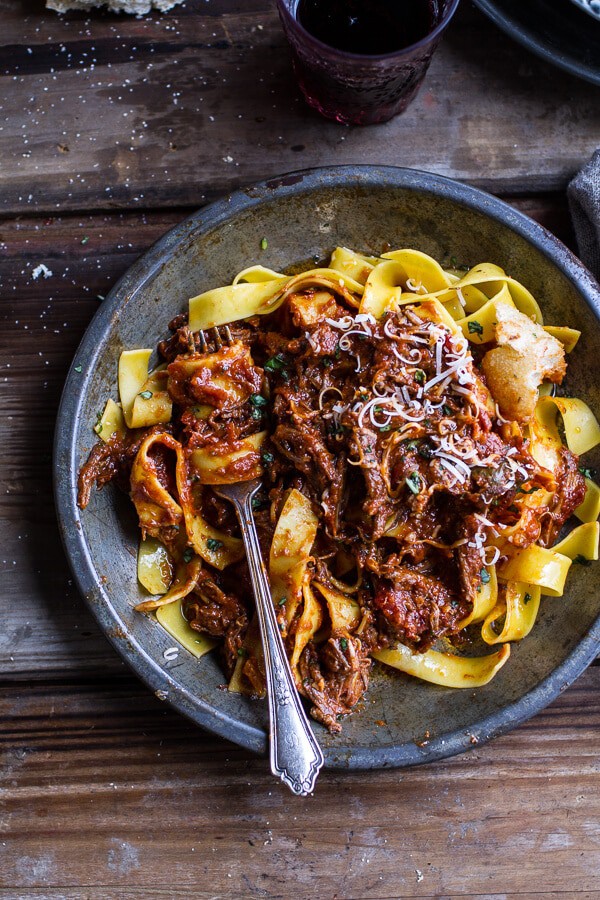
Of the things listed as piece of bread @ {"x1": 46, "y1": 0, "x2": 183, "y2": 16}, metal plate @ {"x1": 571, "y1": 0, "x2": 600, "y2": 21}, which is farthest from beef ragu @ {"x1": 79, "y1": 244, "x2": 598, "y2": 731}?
piece of bread @ {"x1": 46, "y1": 0, "x2": 183, "y2": 16}

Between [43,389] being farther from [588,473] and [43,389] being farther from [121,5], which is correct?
[588,473]

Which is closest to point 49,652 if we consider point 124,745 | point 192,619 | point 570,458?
point 124,745

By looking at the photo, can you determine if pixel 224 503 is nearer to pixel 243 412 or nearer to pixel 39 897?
pixel 243 412

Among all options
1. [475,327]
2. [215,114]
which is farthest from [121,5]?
[475,327]

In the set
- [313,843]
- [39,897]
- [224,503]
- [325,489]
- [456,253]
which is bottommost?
[39,897]

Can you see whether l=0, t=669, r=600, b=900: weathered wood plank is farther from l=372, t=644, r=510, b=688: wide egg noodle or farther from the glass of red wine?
the glass of red wine

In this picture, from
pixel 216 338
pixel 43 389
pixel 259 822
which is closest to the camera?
pixel 216 338
